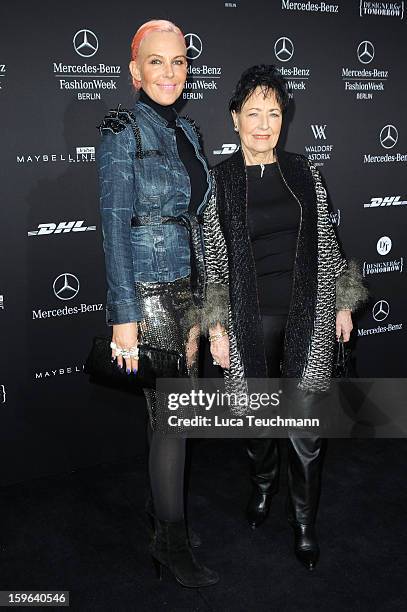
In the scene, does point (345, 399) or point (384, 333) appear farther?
point (384, 333)

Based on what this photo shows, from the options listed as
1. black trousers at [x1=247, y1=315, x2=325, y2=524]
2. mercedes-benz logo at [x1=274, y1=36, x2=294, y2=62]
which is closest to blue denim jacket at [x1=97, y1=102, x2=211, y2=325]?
black trousers at [x1=247, y1=315, x2=325, y2=524]

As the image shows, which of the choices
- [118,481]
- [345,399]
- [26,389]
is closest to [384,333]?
[345,399]

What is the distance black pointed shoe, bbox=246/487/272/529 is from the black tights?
63cm

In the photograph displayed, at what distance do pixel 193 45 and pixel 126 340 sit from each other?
6.09 feet

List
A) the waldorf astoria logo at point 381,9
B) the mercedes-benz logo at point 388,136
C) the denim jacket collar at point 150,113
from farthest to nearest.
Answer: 1. the mercedes-benz logo at point 388,136
2. the waldorf astoria logo at point 381,9
3. the denim jacket collar at point 150,113

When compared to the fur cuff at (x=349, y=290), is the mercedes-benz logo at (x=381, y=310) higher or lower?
lower

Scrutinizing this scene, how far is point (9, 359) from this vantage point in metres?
3.25

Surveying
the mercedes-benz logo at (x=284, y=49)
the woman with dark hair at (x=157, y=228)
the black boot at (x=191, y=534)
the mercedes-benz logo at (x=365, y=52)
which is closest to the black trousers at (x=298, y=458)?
the woman with dark hair at (x=157, y=228)

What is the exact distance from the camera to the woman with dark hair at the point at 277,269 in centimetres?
241

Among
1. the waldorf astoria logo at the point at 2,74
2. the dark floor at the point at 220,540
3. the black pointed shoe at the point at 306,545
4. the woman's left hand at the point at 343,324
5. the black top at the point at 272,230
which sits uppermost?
the waldorf astoria logo at the point at 2,74

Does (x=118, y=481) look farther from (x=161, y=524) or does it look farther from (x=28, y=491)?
(x=161, y=524)

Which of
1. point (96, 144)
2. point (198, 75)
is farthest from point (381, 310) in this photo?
point (96, 144)

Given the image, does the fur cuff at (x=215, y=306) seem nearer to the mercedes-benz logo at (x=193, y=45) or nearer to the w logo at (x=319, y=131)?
the mercedes-benz logo at (x=193, y=45)

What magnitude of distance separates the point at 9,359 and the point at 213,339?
1.23 metres
